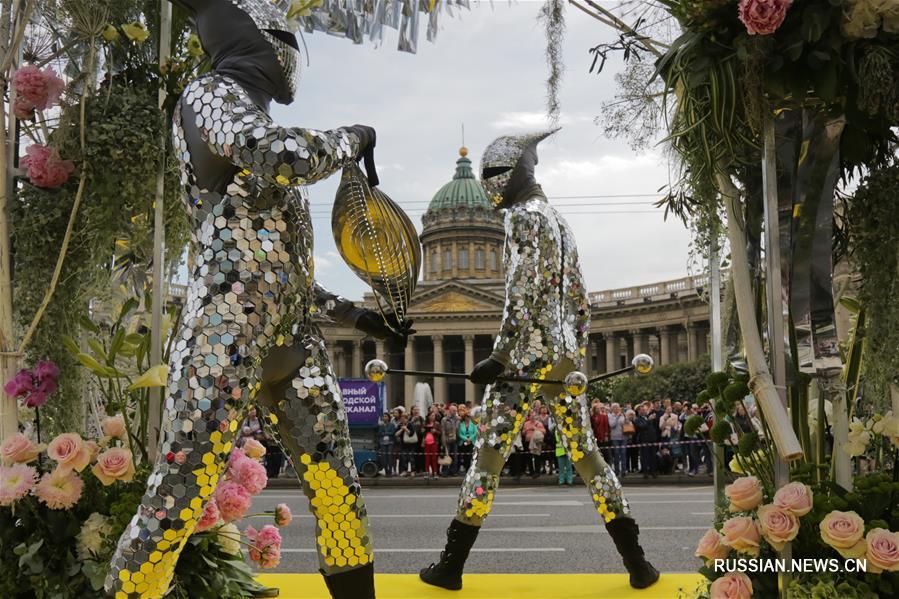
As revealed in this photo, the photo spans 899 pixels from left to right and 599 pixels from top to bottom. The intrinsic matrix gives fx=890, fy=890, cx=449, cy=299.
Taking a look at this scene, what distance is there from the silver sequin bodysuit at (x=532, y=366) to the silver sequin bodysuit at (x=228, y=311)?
5.48 feet

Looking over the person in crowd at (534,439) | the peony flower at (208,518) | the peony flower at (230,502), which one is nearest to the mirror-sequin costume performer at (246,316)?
the peony flower at (208,518)

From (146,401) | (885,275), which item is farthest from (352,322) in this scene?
(885,275)

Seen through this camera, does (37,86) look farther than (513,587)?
No

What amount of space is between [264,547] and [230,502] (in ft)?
1.66

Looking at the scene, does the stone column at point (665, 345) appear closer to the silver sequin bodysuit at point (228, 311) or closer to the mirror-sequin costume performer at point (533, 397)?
the mirror-sequin costume performer at point (533, 397)

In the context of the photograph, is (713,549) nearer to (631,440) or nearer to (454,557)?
(454,557)

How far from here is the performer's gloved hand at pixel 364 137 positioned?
2.73 meters

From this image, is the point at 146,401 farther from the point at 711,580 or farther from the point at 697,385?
the point at 697,385

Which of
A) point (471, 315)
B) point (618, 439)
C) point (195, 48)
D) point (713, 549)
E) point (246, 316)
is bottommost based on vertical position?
point (618, 439)

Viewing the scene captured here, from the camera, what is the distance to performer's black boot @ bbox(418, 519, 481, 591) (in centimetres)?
435

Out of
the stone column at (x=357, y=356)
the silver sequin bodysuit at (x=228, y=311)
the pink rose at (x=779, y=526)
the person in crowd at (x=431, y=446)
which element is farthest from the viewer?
the stone column at (x=357, y=356)

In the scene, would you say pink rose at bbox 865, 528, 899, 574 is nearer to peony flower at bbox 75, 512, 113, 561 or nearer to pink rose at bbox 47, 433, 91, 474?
peony flower at bbox 75, 512, 113, 561

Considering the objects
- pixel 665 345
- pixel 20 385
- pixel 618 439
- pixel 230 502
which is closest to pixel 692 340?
pixel 665 345

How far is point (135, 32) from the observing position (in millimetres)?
3699
